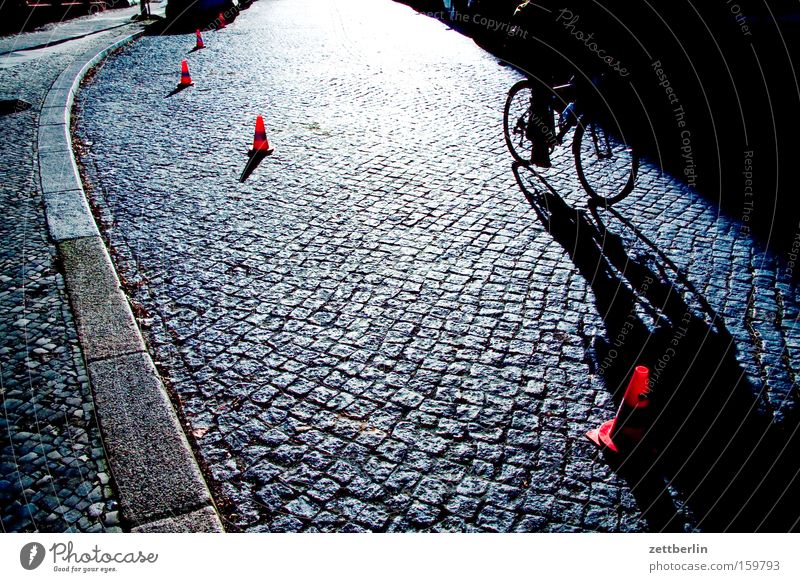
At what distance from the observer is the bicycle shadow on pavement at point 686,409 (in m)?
2.40

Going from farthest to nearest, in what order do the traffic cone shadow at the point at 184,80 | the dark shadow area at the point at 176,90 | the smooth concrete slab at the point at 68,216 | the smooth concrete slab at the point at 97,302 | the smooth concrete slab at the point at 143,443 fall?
1. the traffic cone shadow at the point at 184,80
2. the dark shadow area at the point at 176,90
3. the smooth concrete slab at the point at 68,216
4. the smooth concrete slab at the point at 97,302
5. the smooth concrete slab at the point at 143,443

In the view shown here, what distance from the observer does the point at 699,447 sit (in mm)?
2672

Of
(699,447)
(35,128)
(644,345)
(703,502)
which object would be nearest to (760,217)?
(644,345)

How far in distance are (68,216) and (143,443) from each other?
302 cm

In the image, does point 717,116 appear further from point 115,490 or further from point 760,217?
point 115,490

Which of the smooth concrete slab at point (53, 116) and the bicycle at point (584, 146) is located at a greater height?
the bicycle at point (584, 146)

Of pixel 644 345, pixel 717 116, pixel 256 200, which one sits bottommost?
pixel 256 200

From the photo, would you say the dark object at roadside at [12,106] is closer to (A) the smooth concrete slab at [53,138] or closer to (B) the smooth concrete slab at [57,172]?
(A) the smooth concrete slab at [53,138]

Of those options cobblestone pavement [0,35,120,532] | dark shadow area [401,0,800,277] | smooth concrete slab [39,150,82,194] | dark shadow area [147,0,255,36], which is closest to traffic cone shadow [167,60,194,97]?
smooth concrete slab [39,150,82,194]

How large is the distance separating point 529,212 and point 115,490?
3809mm

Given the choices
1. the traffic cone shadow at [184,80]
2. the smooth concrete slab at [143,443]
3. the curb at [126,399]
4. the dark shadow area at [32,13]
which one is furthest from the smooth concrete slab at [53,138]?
the dark shadow area at [32,13]

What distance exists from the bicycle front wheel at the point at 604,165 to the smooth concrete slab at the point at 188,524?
4153 mm

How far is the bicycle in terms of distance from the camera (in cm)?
499
